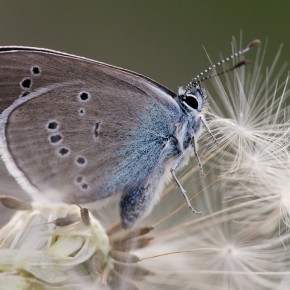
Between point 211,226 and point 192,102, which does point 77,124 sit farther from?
point 211,226

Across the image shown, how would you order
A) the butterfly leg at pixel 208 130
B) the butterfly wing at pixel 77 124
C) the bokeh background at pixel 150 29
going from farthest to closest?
1. the bokeh background at pixel 150 29
2. the butterfly leg at pixel 208 130
3. the butterfly wing at pixel 77 124

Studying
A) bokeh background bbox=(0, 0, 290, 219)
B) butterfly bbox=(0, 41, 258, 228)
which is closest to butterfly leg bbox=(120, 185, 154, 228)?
butterfly bbox=(0, 41, 258, 228)

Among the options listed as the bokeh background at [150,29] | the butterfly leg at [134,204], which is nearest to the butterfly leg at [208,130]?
the butterfly leg at [134,204]

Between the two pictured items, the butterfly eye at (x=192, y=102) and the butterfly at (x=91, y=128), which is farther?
the butterfly eye at (x=192, y=102)

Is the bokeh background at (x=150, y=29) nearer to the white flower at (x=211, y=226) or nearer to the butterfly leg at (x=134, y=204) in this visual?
the white flower at (x=211, y=226)

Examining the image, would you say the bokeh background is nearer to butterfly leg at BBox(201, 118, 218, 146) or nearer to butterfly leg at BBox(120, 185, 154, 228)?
butterfly leg at BBox(201, 118, 218, 146)

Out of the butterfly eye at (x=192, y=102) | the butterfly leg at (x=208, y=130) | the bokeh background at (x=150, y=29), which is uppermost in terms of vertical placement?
the bokeh background at (x=150, y=29)

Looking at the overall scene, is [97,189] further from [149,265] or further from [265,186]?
[265,186]

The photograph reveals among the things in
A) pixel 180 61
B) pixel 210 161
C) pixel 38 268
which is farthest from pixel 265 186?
pixel 180 61
